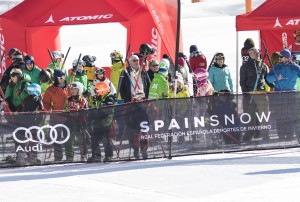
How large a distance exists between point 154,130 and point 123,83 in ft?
7.83

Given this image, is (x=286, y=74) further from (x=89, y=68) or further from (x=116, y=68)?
(x=89, y=68)

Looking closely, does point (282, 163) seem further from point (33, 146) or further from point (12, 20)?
point (12, 20)

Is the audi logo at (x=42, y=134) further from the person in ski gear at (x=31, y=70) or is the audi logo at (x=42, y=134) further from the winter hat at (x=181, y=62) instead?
the winter hat at (x=181, y=62)

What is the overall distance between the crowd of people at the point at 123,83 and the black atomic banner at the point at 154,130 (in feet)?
0.10

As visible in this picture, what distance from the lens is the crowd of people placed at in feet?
48.8

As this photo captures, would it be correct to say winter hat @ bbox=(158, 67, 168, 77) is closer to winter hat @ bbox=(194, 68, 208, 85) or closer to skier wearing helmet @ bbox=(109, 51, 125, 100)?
winter hat @ bbox=(194, 68, 208, 85)

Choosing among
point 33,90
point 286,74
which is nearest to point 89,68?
point 286,74

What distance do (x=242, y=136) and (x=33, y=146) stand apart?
303cm

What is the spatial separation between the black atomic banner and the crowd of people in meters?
0.03

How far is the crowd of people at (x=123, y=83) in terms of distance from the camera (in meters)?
14.9

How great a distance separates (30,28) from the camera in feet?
69.6

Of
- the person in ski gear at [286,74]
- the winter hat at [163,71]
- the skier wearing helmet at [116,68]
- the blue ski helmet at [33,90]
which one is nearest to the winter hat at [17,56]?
the skier wearing helmet at [116,68]

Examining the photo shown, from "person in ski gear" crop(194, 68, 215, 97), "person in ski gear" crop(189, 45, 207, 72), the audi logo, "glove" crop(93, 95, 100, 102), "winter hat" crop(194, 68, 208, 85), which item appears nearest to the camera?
the audi logo

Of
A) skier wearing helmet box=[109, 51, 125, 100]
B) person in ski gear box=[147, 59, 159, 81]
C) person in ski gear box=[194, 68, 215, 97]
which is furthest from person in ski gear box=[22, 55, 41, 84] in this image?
person in ski gear box=[194, 68, 215, 97]
